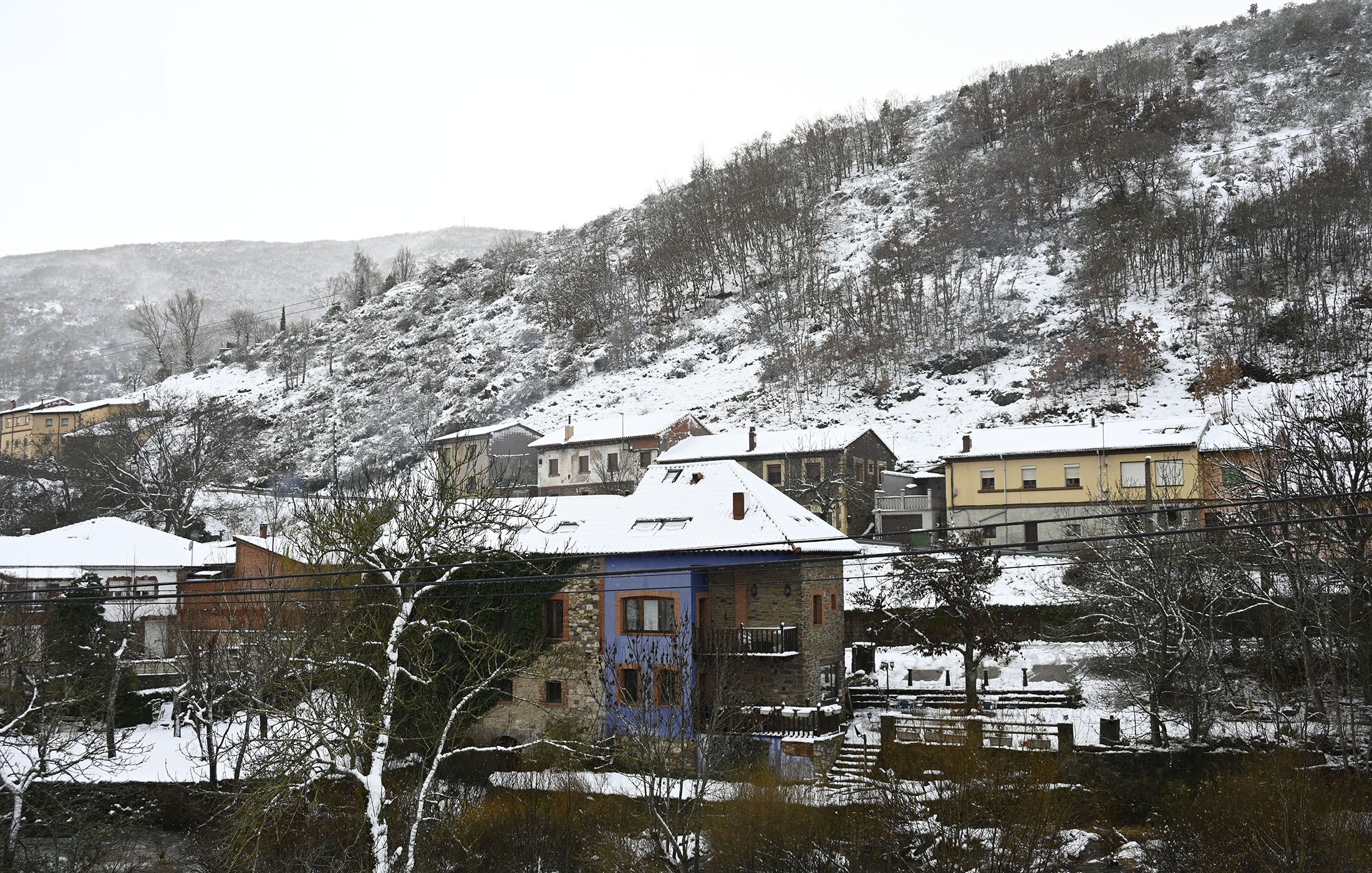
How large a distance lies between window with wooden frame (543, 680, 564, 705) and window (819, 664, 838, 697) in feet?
24.4

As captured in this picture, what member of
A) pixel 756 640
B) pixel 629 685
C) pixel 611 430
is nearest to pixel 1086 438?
pixel 756 640

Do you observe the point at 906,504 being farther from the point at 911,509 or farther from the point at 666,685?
the point at 666,685

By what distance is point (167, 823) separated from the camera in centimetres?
2786

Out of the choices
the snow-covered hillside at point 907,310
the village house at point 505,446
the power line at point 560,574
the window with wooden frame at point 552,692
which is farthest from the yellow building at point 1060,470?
the village house at point 505,446

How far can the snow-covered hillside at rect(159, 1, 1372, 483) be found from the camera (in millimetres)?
71688

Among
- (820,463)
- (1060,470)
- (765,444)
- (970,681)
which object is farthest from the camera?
(765,444)

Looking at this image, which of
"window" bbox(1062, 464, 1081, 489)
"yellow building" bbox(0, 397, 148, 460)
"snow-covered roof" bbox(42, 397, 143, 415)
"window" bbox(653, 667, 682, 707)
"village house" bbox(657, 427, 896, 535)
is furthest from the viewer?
"snow-covered roof" bbox(42, 397, 143, 415)

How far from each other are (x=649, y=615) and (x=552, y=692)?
11.9 ft

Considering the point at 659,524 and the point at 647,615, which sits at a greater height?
the point at 659,524

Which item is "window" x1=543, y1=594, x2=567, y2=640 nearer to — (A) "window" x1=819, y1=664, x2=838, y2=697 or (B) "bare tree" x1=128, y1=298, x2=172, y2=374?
(A) "window" x1=819, y1=664, x2=838, y2=697

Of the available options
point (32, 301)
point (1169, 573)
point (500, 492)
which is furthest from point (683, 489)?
point (32, 301)

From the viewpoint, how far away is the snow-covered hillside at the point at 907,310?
235 feet

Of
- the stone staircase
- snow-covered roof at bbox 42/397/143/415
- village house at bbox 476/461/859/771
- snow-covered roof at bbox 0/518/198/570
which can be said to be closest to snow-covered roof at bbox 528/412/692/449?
snow-covered roof at bbox 0/518/198/570

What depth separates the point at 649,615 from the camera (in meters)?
29.7
